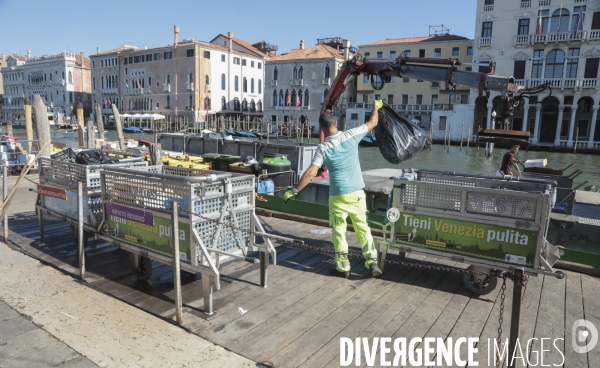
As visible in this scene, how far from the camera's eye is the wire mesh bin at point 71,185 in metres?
6.28

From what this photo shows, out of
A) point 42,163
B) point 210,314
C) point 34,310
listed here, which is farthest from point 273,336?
point 42,163

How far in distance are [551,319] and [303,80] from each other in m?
59.1

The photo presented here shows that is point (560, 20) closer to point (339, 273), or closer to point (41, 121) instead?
point (41, 121)

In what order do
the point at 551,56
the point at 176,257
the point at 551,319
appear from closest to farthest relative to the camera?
1. the point at 176,257
2. the point at 551,319
3. the point at 551,56

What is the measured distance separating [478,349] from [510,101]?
330cm

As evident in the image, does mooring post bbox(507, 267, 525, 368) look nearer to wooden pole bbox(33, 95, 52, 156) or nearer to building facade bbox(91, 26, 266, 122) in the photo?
wooden pole bbox(33, 95, 52, 156)

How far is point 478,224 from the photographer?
513 cm

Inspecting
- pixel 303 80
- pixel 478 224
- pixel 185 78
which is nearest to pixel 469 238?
pixel 478 224

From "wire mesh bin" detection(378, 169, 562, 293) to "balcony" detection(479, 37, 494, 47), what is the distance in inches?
1898

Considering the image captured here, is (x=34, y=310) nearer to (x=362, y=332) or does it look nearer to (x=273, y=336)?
(x=273, y=336)

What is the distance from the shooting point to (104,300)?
17.0 ft

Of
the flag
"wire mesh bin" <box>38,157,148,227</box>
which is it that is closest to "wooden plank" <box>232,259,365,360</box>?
"wire mesh bin" <box>38,157,148,227</box>

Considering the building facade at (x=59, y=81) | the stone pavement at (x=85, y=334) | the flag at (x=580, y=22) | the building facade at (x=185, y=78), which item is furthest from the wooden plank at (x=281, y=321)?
the building facade at (x=59, y=81)

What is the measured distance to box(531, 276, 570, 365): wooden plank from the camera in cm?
411
